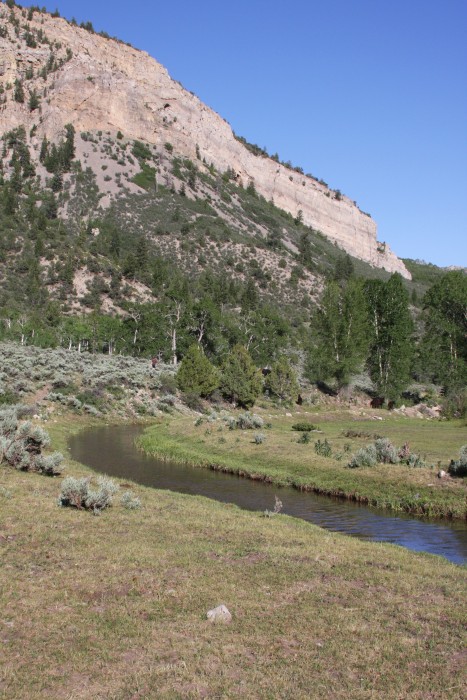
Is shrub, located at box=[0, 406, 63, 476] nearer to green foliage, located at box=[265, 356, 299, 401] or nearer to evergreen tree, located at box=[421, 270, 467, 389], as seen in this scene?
green foliage, located at box=[265, 356, 299, 401]

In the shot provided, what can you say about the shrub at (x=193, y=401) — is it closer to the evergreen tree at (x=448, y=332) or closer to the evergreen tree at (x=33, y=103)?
the evergreen tree at (x=448, y=332)

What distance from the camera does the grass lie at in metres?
7.02

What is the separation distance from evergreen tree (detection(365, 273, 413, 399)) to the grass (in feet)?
149

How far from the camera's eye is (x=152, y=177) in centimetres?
12138

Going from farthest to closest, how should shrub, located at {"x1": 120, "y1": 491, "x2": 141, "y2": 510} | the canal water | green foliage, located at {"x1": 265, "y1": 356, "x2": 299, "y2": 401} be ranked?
green foliage, located at {"x1": 265, "y1": 356, "x2": 299, "y2": 401}, the canal water, shrub, located at {"x1": 120, "y1": 491, "x2": 141, "y2": 510}

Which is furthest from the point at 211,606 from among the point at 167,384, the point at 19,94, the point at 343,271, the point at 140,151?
the point at 19,94

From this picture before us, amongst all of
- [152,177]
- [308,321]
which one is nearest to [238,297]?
[308,321]

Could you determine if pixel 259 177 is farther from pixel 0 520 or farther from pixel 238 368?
pixel 0 520

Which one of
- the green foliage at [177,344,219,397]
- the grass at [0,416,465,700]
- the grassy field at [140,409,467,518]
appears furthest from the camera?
the green foliage at [177,344,219,397]

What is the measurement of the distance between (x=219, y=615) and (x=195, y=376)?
4265cm

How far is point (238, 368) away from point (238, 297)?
4420cm

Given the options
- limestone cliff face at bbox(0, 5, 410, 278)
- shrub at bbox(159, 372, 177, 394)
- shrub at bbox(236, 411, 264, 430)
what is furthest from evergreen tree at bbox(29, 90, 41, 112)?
shrub at bbox(236, 411, 264, 430)

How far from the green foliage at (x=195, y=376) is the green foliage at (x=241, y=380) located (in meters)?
1.37

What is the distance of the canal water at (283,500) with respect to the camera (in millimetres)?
16672
